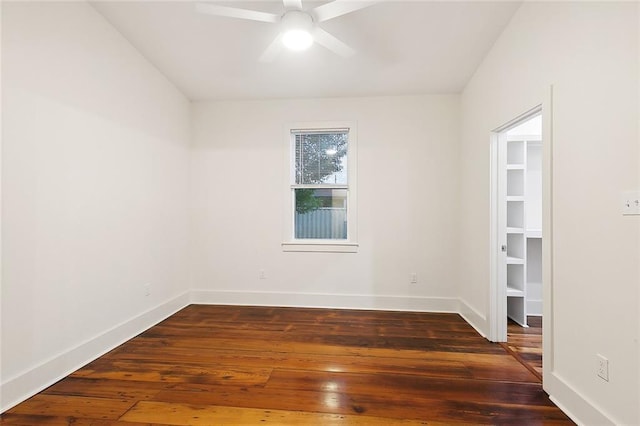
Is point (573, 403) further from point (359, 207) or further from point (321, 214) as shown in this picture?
point (321, 214)

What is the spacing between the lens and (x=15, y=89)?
71.1 inches

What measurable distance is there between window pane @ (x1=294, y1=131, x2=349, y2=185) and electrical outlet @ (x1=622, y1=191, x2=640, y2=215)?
2.71 metres

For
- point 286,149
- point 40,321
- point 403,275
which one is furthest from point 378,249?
point 40,321

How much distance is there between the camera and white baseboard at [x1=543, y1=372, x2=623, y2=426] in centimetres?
155

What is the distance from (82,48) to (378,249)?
3402 millimetres

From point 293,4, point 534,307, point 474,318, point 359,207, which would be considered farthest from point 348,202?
point 534,307

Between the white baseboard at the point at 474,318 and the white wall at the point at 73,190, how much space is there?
337cm

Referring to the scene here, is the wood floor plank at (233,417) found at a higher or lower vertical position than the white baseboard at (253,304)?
lower

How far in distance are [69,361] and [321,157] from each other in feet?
10.2

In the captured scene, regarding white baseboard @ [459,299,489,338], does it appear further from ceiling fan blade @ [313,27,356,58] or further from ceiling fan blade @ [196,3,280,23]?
ceiling fan blade @ [196,3,280,23]

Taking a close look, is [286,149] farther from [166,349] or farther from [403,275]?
[166,349]

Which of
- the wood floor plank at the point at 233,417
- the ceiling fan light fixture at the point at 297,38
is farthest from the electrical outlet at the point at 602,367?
the ceiling fan light fixture at the point at 297,38

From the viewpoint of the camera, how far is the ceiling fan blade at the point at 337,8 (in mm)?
1801

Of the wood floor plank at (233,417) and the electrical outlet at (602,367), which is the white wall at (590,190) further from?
the wood floor plank at (233,417)
